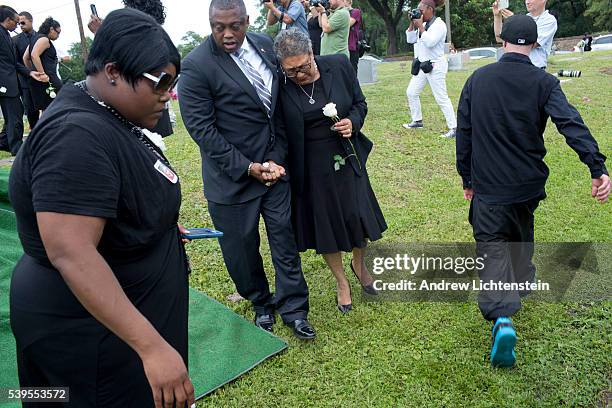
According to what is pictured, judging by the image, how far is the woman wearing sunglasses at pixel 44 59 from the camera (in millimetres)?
7387

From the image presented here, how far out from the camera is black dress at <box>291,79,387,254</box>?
3373mm

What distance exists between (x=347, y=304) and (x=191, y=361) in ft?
3.65

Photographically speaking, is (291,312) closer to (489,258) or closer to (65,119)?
(489,258)

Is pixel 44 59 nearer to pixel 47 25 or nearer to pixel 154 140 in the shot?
pixel 47 25

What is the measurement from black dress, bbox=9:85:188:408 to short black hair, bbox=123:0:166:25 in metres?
2.39

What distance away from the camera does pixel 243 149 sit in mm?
3211

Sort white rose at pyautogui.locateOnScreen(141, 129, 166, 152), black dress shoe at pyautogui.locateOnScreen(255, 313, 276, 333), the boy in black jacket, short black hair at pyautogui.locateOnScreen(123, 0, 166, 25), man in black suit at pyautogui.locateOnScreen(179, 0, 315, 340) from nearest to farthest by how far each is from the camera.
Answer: white rose at pyautogui.locateOnScreen(141, 129, 166, 152)
the boy in black jacket
man in black suit at pyautogui.locateOnScreen(179, 0, 315, 340)
black dress shoe at pyautogui.locateOnScreen(255, 313, 276, 333)
short black hair at pyautogui.locateOnScreen(123, 0, 166, 25)

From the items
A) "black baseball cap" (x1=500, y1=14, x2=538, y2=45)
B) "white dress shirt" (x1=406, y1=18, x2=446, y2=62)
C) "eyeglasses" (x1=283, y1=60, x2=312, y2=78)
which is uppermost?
"black baseball cap" (x1=500, y1=14, x2=538, y2=45)

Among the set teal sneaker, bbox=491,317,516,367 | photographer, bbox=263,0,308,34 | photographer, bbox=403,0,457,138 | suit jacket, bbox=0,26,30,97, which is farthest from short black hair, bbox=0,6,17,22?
teal sneaker, bbox=491,317,516,367

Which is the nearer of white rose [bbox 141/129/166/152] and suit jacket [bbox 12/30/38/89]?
white rose [bbox 141/129/166/152]

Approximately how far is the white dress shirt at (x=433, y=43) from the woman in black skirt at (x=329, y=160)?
420 cm

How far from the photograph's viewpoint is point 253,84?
3.13 meters

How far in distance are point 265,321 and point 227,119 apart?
1321mm

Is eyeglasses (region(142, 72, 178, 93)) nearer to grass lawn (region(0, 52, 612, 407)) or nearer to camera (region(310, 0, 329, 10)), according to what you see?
grass lawn (region(0, 52, 612, 407))
